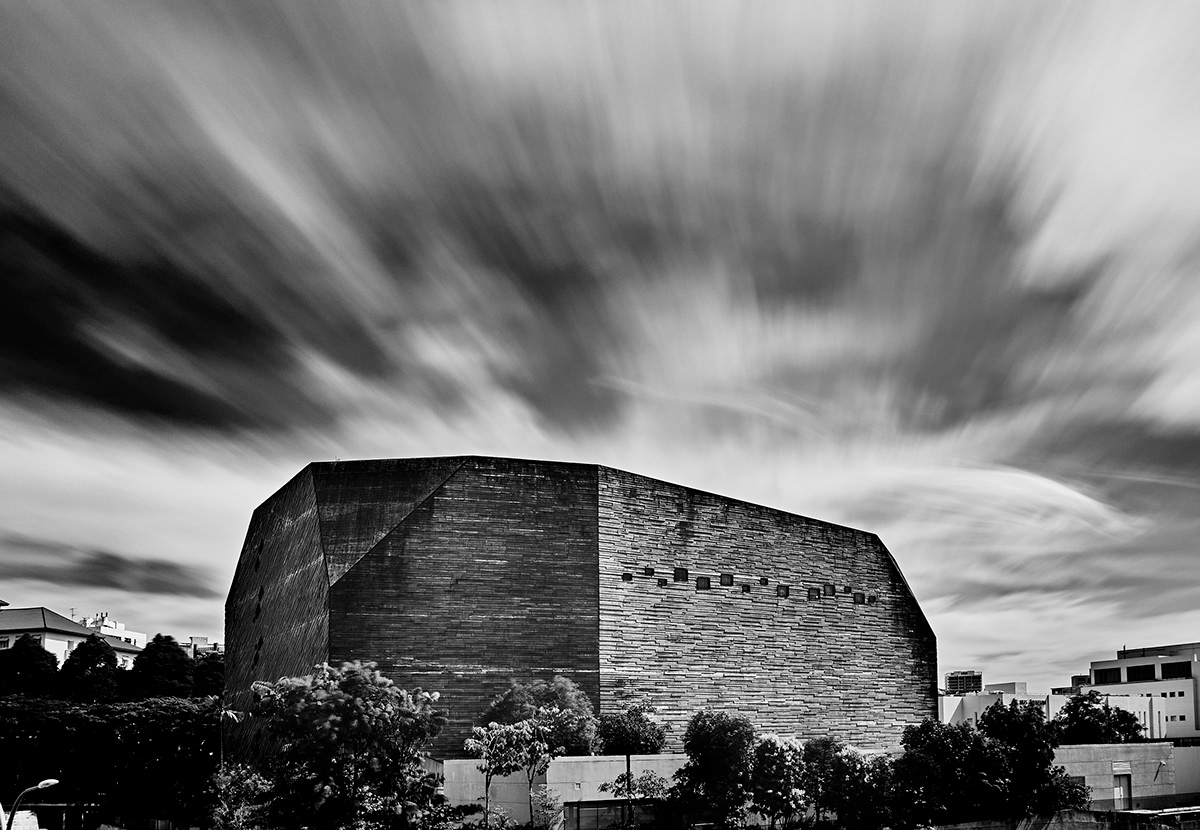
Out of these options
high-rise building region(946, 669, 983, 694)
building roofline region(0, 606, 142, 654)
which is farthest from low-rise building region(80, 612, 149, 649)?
high-rise building region(946, 669, 983, 694)

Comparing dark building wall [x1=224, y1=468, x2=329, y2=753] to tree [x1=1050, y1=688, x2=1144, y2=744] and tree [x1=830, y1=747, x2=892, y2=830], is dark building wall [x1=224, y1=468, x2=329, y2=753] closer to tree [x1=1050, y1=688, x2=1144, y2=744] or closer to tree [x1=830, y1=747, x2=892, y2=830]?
tree [x1=830, y1=747, x2=892, y2=830]

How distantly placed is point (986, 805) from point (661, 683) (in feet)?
43.4

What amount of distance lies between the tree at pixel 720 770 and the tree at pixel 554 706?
3.99 m

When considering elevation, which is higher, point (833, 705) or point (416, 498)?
point (416, 498)

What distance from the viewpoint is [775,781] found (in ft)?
110

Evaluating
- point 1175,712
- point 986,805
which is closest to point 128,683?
point 986,805

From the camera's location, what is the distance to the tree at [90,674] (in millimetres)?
73500

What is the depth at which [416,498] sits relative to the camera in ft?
139

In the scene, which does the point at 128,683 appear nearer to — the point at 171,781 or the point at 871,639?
the point at 171,781

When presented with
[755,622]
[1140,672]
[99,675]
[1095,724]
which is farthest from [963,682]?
[99,675]

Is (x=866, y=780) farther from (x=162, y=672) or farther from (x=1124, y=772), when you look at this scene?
(x=162, y=672)

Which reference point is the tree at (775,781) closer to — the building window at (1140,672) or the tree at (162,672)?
the tree at (162,672)

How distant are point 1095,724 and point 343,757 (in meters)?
48.2

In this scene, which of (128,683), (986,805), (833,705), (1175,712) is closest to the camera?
(986,805)
